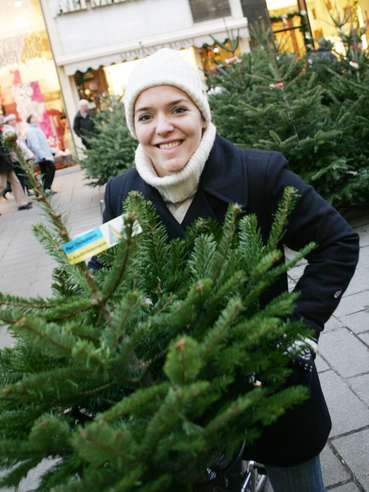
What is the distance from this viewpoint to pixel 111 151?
1020cm

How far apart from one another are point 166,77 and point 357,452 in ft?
6.79

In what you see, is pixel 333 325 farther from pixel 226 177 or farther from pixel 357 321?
pixel 226 177

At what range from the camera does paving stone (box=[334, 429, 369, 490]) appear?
9.45ft

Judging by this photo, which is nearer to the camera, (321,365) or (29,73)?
(321,365)

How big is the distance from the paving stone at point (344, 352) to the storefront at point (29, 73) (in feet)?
52.9

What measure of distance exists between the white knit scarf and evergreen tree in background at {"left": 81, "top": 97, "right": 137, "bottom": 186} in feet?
25.2

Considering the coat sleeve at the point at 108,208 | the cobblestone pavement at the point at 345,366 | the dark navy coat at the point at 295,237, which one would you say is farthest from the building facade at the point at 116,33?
the dark navy coat at the point at 295,237

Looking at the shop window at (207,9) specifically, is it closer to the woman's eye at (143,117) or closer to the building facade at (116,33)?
the building facade at (116,33)

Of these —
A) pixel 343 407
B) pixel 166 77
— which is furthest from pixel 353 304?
pixel 166 77

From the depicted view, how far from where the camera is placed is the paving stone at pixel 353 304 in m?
4.62

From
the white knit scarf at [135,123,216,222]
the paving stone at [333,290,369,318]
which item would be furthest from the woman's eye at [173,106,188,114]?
the paving stone at [333,290,369,318]

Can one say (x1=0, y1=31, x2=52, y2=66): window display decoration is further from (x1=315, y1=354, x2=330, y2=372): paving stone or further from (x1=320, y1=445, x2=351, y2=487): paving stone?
(x1=320, y1=445, x2=351, y2=487): paving stone

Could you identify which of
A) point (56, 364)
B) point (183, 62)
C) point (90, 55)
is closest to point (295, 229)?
point (183, 62)

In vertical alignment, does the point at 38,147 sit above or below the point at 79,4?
below
